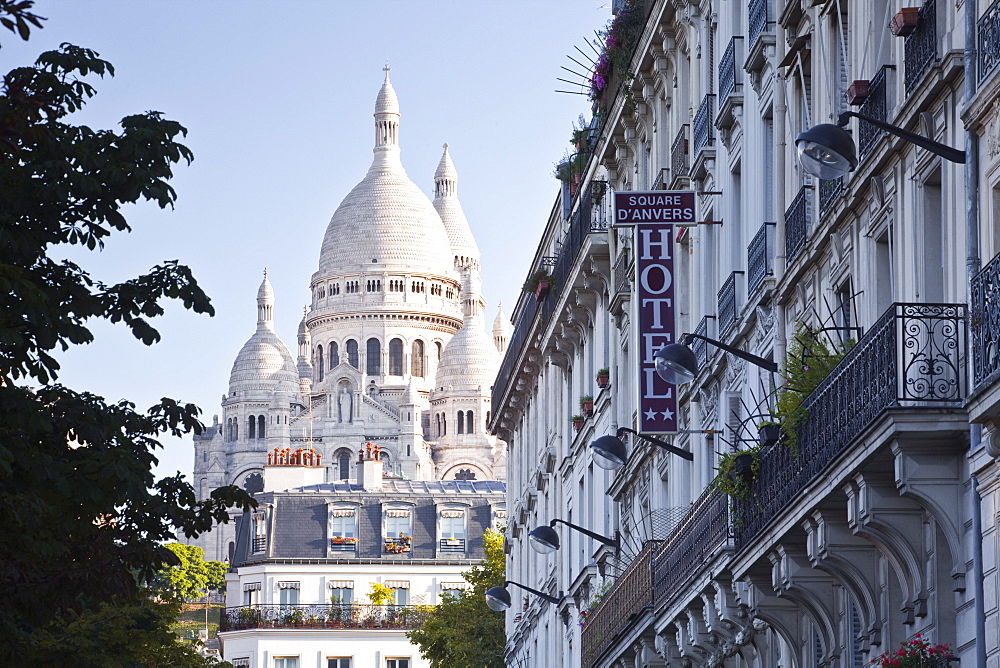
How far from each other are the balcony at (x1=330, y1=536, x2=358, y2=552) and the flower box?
7815cm

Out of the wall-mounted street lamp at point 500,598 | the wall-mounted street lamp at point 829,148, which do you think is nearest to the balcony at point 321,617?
the wall-mounted street lamp at point 500,598

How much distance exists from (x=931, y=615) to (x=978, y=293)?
10.9 ft

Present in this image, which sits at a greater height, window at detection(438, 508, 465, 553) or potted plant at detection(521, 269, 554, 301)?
window at detection(438, 508, 465, 553)

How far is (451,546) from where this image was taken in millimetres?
101375

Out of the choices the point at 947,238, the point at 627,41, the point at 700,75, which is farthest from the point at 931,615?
the point at 627,41

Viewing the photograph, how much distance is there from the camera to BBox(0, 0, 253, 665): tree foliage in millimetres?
19875

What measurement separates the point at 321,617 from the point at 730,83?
224ft

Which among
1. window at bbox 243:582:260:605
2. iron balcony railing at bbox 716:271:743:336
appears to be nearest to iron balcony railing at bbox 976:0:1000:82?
iron balcony railing at bbox 716:271:743:336

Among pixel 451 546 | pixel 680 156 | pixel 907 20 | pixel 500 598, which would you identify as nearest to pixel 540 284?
pixel 500 598

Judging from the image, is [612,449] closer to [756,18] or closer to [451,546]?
[756,18]

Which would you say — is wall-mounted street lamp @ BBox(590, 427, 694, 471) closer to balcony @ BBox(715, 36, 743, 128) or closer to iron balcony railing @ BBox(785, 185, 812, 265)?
balcony @ BBox(715, 36, 743, 128)

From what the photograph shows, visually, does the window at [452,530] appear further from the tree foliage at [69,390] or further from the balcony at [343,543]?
the tree foliage at [69,390]

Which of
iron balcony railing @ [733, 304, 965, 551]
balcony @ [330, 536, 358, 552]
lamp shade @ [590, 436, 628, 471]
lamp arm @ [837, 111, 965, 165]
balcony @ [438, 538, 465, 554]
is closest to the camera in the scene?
iron balcony railing @ [733, 304, 965, 551]

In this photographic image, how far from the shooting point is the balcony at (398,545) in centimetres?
9894
